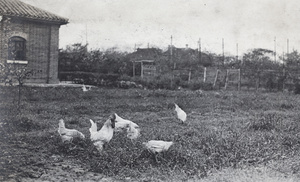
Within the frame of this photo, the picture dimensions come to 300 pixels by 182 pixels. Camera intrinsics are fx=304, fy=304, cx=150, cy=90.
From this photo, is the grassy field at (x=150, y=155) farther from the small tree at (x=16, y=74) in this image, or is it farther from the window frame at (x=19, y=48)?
the window frame at (x=19, y=48)

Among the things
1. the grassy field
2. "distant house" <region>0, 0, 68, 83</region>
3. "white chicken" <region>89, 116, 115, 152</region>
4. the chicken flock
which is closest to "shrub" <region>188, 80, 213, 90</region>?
"distant house" <region>0, 0, 68, 83</region>

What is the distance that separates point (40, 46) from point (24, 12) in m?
1.95

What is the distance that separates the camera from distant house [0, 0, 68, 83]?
47.9 ft

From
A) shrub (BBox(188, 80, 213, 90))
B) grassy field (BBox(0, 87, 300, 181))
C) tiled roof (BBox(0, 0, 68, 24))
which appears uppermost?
tiled roof (BBox(0, 0, 68, 24))

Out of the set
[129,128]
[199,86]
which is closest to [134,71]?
[199,86]

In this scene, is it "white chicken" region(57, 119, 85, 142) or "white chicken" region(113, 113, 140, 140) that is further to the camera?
"white chicken" region(113, 113, 140, 140)

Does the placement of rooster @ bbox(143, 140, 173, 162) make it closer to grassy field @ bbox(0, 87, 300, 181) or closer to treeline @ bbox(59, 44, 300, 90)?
grassy field @ bbox(0, 87, 300, 181)

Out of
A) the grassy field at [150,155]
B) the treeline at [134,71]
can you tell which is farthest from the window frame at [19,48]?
the grassy field at [150,155]

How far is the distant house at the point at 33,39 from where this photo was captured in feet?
47.9

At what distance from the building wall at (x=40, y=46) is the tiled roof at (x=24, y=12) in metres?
0.51

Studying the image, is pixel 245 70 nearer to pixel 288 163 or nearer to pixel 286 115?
pixel 286 115

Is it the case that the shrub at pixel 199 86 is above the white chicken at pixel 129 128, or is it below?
above

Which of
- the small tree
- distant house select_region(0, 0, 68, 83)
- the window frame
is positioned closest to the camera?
the small tree

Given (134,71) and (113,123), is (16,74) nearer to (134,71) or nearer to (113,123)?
(113,123)
